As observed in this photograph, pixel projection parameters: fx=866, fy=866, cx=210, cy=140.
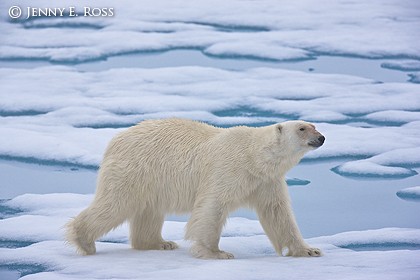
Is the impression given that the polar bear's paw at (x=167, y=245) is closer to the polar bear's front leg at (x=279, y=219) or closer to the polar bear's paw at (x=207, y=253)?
the polar bear's paw at (x=207, y=253)

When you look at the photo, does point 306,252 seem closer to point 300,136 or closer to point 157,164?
point 300,136

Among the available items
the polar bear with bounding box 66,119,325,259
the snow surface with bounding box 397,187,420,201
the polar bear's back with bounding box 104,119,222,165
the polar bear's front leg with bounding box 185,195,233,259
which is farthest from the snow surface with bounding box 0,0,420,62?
the polar bear's front leg with bounding box 185,195,233,259

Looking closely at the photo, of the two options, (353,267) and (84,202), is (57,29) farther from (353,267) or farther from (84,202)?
(353,267)

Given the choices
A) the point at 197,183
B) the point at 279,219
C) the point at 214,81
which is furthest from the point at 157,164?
the point at 214,81

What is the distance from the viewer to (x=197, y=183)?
4.66 m

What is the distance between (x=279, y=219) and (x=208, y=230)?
430 mm

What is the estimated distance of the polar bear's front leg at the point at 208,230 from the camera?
4.48 metres

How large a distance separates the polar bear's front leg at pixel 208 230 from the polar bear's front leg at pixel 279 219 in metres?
Result: 0.27

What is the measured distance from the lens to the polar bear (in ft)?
14.8

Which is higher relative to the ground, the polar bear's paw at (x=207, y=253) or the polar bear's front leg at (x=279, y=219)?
the polar bear's front leg at (x=279, y=219)

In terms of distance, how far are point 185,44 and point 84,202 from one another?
4322 millimetres

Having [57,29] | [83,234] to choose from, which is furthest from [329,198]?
[57,29]

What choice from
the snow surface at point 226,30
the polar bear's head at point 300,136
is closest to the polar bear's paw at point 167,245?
the polar bear's head at point 300,136

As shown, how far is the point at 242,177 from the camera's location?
455cm
